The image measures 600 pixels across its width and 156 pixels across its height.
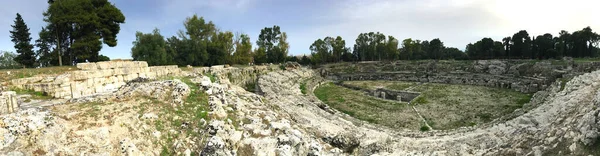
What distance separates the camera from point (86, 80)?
49.5ft

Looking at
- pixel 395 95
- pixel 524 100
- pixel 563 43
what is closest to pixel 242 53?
pixel 395 95

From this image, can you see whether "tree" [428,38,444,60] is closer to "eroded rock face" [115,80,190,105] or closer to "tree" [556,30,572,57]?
"tree" [556,30,572,57]

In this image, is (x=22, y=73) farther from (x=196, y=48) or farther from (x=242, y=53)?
(x=242, y=53)

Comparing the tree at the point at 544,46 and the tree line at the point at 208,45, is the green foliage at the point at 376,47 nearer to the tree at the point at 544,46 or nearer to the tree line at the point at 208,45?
the tree line at the point at 208,45

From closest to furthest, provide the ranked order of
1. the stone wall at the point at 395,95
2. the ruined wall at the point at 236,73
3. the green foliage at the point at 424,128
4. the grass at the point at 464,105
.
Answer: the green foliage at the point at 424,128 → the grass at the point at 464,105 → the ruined wall at the point at 236,73 → the stone wall at the point at 395,95

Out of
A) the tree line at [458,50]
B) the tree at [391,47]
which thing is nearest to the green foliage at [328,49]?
the tree line at [458,50]

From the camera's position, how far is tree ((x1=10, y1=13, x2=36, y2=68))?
2438 centimetres

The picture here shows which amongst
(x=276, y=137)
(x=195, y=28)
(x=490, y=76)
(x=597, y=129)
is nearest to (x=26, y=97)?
(x=276, y=137)

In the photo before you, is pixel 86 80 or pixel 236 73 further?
pixel 236 73

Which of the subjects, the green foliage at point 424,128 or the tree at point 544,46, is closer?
the green foliage at point 424,128

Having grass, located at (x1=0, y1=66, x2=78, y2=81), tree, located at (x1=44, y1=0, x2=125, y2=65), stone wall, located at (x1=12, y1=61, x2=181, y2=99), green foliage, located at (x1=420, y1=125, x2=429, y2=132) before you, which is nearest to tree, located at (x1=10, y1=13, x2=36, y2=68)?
tree, located at (x1=44, y1=0, x2=125, y2=65)

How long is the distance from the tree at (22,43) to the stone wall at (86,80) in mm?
13626

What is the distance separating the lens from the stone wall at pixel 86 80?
13.0 meters

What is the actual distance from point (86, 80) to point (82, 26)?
10712mm
